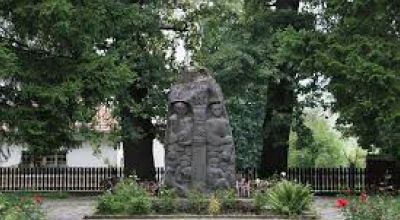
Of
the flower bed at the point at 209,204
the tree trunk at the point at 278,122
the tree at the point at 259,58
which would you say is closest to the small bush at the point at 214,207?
the flower bed at the point at 209,204

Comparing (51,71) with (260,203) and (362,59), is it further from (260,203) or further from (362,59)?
(362,59)

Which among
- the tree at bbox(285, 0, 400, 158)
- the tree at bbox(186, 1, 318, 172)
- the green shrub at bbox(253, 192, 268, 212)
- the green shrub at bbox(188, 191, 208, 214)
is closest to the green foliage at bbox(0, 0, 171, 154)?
the green shrub at bbox(188, 191, 208, 214)

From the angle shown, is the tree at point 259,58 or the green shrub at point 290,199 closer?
the green shrub at point 290,199

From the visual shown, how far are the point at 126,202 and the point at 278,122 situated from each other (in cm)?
1120

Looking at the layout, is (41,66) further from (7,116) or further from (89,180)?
(89,180)

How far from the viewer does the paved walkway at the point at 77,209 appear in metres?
16.5

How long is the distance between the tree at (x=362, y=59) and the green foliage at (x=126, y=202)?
17.3 feet

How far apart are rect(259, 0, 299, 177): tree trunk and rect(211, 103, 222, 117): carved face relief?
26.8 ft

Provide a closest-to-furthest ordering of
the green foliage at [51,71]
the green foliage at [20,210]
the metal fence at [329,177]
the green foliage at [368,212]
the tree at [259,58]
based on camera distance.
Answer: the green foliage at [20,210] → the green foliage at [368,212] → the green foliage at [51,71] → the tree at [259,58] → the metal fence at [329,177]

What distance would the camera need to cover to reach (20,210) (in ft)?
37.1

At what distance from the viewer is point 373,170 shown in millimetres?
26391

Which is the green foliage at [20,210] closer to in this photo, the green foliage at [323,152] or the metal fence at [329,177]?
the metal fence at [329,177]

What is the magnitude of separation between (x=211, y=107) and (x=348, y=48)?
11.2 feet

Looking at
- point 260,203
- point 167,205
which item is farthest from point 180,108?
point 260,203
